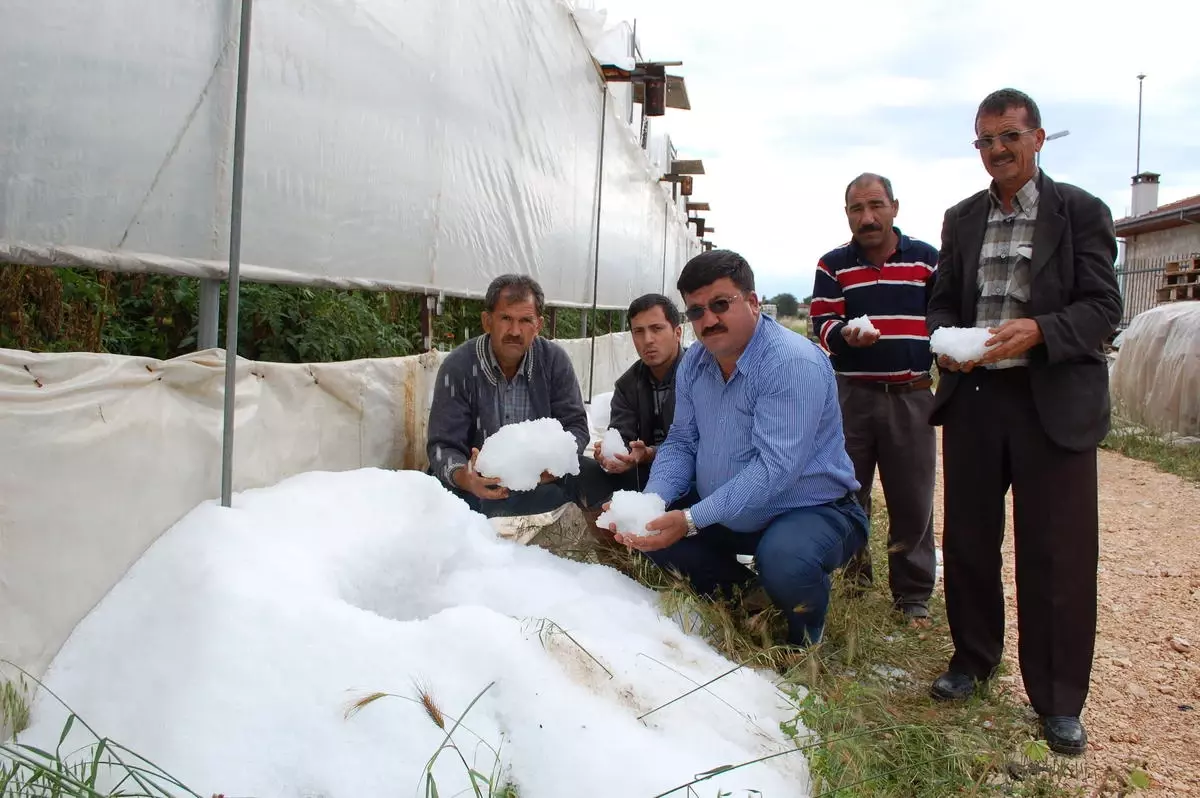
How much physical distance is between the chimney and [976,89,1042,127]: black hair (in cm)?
2104

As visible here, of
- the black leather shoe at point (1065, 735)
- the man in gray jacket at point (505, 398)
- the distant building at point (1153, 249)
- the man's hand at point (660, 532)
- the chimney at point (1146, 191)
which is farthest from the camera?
the chimney at point (1146, 191)

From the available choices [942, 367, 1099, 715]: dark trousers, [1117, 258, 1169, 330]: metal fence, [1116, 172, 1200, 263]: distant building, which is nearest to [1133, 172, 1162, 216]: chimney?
[1116, 172, 1200, 263]: distant building

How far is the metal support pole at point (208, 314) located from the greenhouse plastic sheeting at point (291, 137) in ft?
0.34

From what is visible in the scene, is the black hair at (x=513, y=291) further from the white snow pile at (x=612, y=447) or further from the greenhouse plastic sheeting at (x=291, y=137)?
the white snow pile at (x=612, y=447)

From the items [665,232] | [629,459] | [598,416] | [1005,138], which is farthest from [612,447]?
[665,232]

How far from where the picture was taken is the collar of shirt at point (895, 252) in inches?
138

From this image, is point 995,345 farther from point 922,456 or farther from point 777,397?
point 922,456

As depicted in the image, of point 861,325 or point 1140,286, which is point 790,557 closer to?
point 861,325

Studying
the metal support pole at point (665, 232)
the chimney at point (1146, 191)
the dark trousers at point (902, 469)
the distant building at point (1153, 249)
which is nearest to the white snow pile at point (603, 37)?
the dark trousers at point (902, 469)

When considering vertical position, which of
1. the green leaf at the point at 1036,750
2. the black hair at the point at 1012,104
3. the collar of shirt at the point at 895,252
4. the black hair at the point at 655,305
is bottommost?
the green leaf at the point at 1036,750

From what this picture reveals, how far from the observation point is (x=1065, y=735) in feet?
7.54

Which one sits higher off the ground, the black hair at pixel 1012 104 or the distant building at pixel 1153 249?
the distant building at pixel 1153 249

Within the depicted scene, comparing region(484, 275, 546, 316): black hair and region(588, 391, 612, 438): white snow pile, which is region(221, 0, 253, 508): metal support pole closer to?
region(484, 275, 546, 316): black hair

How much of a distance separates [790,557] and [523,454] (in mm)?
980
